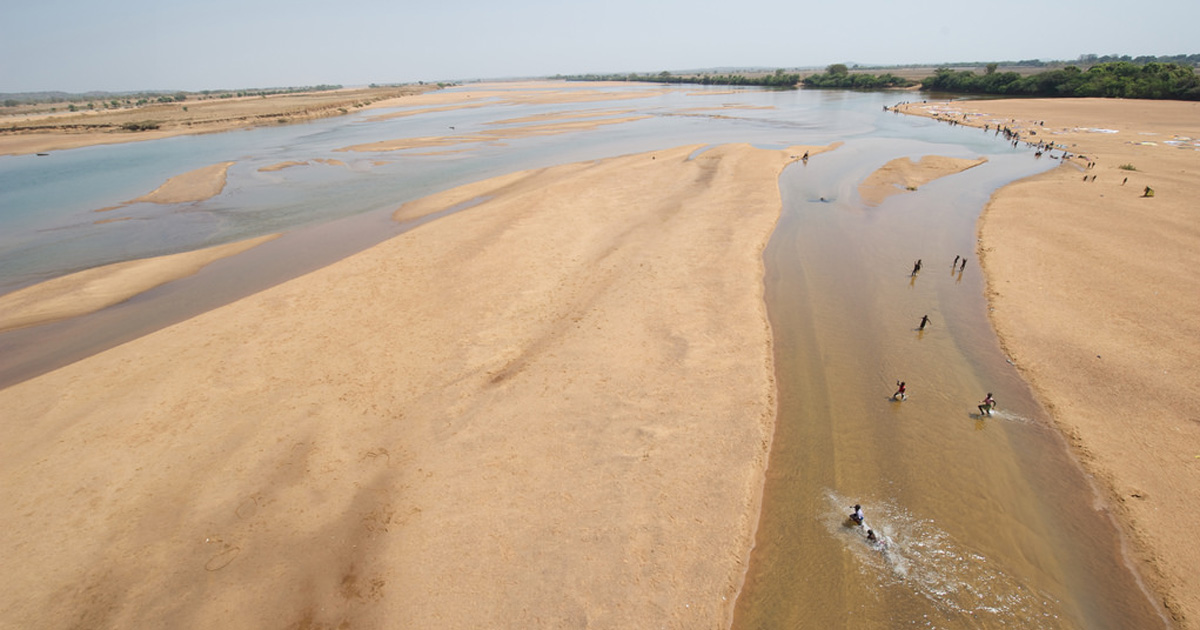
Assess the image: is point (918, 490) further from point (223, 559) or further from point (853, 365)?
point (223, 559)

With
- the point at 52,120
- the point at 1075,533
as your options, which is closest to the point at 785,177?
the point at 1075,533

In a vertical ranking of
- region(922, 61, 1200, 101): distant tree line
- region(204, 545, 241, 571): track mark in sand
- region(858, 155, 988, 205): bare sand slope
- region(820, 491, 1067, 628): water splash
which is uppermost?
region(922, 61, 1200, 101): distant tree line

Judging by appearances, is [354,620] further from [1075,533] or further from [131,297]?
[131,297]

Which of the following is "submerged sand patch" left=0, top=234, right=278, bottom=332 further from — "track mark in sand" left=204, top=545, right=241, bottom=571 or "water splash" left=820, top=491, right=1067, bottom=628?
"water splash" left=820, top=491, right=1067, bottom=628

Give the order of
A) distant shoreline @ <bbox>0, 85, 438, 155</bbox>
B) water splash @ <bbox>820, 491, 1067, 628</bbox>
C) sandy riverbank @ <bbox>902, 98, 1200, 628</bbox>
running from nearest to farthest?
water splash @ <bbox>820, 491, 1067, 628</bbox>, sandy riverbank @ <bbox>902, 98, 1200, 628</bbox>, distant shoreline @ <bbox>0, 85, 438, 155</bbox>

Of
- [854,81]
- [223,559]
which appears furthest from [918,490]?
[854,81]

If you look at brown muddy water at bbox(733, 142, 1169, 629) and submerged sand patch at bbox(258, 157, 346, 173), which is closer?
brown muddy water at bbox(733, 142, 1169, 629)

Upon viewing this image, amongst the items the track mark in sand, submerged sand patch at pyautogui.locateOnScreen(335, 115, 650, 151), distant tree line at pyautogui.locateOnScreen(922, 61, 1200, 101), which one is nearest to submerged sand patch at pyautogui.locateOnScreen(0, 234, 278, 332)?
the track mark in sand
